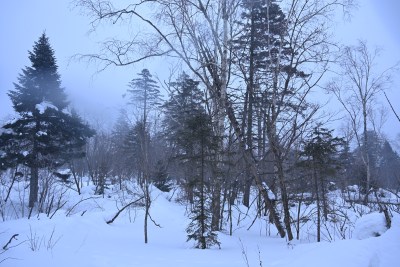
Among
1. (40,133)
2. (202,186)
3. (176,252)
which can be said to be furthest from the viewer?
(40,133)

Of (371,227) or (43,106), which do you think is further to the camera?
(43,106)

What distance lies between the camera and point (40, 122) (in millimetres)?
20016

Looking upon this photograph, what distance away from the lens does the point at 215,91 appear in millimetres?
9117

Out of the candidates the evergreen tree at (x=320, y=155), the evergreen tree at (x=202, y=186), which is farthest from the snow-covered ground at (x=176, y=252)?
the evergreen tree at (x=320, y=155)

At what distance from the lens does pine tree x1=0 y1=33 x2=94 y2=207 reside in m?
19.0

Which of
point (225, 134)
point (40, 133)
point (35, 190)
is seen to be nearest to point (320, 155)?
point (225, 134)

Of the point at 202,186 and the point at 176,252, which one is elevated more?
the point at 202,186

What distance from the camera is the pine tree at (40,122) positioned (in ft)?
62.5

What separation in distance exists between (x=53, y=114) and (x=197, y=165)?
1605 centimetres

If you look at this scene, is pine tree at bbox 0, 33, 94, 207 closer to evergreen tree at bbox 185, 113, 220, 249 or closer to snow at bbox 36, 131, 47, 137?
snow at bbox 36, 131, 47, 137

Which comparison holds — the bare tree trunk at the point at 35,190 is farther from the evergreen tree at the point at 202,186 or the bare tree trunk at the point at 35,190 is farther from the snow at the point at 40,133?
the evergreen tree at the point at 202,186

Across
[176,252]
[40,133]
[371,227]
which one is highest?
[40,133]

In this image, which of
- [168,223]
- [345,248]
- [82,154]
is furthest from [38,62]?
[345,248]

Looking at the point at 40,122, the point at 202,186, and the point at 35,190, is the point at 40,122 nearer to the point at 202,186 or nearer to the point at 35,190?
the point at 35,190
